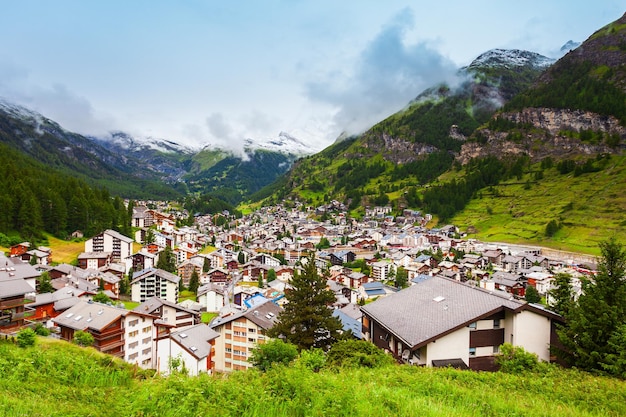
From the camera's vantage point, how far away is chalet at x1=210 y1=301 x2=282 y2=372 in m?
39.4

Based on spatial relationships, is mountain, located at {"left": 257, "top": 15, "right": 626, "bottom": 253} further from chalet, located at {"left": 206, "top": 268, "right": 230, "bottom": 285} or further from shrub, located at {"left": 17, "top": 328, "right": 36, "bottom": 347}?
shrub, located at {"left": 17, "top": 328, "right": 36, "bottom": 347}

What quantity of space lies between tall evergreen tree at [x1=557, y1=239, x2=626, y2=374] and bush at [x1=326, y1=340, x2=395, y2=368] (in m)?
8.17

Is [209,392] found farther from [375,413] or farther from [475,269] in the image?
[475,269]

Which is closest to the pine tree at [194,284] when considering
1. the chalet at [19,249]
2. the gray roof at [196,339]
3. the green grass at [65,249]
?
the green grass at [65,249]

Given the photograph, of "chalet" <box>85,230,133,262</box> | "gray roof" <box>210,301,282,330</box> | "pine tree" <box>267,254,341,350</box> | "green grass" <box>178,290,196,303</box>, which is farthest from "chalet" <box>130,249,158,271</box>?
"pine tree" <box>267,254,341,350</box>

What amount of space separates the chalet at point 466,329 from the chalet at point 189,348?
19.5m

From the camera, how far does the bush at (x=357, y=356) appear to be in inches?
567

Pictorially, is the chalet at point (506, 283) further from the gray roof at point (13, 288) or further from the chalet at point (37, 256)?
the chalet at point (37, 256)

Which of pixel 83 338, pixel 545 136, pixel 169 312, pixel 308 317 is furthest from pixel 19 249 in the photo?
pixel 545 136

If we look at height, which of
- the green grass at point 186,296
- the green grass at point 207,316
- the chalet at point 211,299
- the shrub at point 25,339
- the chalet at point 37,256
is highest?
the shrub at point 25,339

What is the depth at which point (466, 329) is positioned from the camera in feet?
60.4

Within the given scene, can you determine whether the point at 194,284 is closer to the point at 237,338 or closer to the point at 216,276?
the point at 216,276

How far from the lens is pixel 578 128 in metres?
153

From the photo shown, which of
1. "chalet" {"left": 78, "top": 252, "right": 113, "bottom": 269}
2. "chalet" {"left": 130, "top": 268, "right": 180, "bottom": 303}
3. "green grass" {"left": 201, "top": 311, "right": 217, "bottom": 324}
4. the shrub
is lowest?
"green grass" {"left": 201, "top": 311, "right": 217, "bottom": 324}
